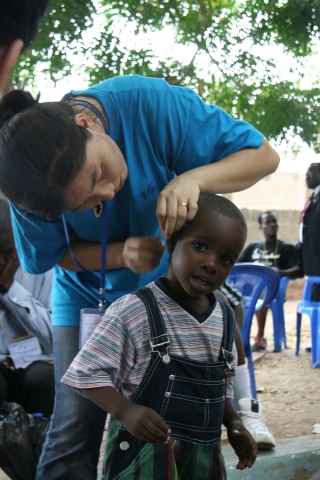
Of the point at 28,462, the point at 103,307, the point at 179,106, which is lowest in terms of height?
the point at 28,462

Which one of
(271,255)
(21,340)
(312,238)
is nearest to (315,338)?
(312,238)

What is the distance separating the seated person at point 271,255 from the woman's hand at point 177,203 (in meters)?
6.24

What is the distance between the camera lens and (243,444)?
7.31ft

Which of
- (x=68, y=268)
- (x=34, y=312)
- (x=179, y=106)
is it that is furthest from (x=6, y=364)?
(x=179, y=106)

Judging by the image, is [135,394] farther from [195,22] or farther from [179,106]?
[195,22]

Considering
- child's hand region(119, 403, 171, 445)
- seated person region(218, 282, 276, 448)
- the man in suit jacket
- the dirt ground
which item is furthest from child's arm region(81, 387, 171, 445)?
the man in suit jacket

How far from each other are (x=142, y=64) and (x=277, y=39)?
129cm

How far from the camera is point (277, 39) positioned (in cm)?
593

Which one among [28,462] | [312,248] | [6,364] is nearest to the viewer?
[28,462]

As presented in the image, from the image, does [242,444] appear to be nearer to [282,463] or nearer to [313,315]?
[282,463]

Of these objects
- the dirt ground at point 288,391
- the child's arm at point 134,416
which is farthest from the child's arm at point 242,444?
the dirt ground at point 288,391

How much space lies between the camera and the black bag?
2803 mm

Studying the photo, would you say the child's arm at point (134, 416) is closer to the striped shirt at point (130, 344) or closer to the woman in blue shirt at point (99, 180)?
the striped shirt at point (130, 344)

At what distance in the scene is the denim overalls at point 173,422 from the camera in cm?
205
